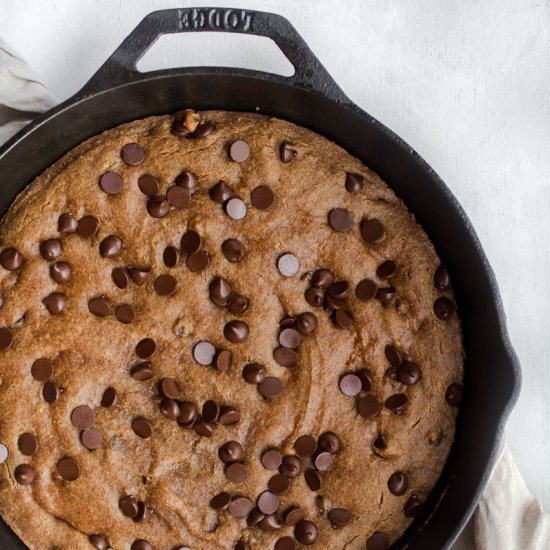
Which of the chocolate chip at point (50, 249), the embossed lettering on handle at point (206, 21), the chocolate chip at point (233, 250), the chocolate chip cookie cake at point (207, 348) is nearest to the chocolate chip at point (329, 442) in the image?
the chocolate chip cookie cake at point (207, 348)

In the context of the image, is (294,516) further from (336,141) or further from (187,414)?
(336,141)

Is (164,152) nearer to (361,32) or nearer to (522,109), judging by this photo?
(361,32)

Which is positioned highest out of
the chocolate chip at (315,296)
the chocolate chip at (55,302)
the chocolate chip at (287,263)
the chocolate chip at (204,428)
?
the chocolate chip at (287,263)

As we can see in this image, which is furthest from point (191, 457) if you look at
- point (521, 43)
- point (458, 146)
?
point (521, 43)

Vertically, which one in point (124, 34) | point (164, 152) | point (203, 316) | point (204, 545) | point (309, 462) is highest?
point (124, 34)

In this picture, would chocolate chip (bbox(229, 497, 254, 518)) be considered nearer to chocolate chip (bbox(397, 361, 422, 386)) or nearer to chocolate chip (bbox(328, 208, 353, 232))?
chocolate chip (bbox(397, 361, 422, 386))

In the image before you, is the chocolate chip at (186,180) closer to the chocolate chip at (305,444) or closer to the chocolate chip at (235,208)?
the chocolate chip at (235,208)
